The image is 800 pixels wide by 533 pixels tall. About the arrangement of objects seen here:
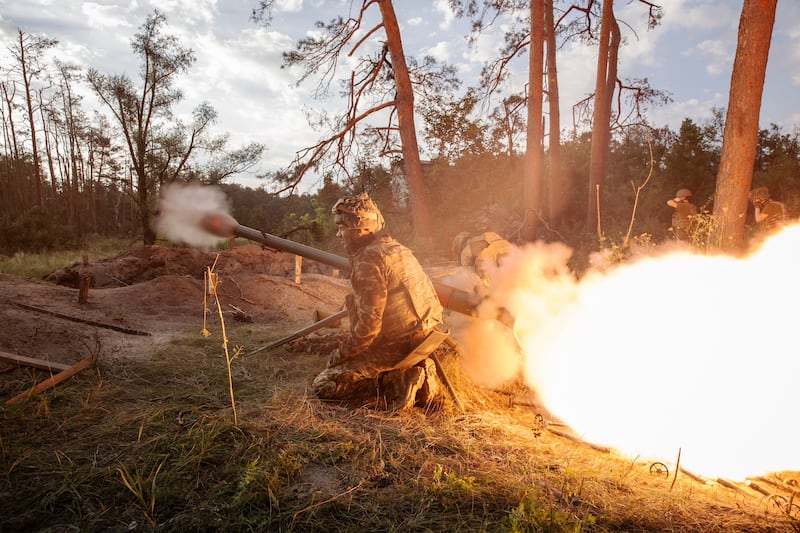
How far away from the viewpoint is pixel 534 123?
13047 mm

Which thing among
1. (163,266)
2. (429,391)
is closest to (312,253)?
(429,391)

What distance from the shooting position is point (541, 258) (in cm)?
613

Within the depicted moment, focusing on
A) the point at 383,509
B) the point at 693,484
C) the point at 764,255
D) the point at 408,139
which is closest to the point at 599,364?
the point at 693,484

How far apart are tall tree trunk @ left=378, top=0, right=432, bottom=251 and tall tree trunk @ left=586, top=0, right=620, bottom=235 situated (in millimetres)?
5274

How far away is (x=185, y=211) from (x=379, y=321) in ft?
9.55

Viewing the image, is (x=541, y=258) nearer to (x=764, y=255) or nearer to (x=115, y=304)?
(x=764, y=255)

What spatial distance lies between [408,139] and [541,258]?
862 cm

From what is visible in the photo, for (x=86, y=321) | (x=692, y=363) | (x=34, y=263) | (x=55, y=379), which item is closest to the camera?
(x=692, y=363)

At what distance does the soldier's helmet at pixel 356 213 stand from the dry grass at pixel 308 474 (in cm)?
170

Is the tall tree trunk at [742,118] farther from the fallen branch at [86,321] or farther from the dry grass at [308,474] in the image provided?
the fallen branch at [86,321]

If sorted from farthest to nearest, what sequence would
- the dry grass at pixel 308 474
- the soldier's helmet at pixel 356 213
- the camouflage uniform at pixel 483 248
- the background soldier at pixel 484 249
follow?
the camouflage uniform at pixel 483 248 < the background soldier at pixel 484 249 < the soldier's helmet at pixel 356 213 < the dry grass at pixel 308 474

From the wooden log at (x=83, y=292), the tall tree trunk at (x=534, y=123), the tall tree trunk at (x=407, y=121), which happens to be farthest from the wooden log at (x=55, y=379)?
the tall tree trunk at (x=534, y=123)

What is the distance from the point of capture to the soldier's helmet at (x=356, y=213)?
13.6 ft

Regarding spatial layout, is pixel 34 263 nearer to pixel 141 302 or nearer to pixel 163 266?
pixel 163 266
